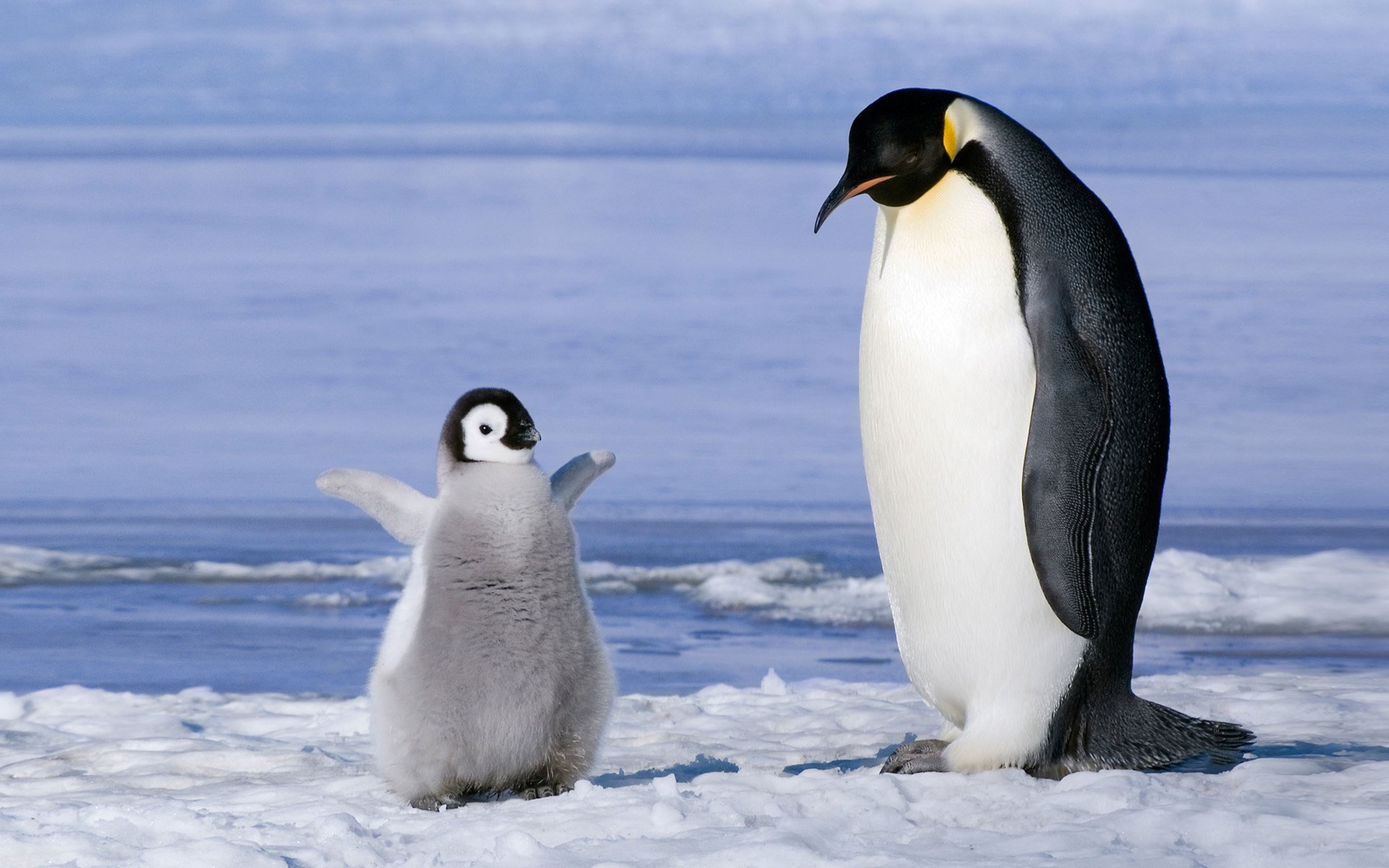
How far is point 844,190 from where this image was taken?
3.25 m

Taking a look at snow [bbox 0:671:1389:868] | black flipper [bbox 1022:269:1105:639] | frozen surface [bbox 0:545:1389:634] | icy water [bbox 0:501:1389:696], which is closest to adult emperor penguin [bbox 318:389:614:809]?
snow [bbox 0:671:1389:868]

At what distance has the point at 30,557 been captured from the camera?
7656 mm

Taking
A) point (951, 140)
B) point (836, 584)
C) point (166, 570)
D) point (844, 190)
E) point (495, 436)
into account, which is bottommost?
point (166, 570)

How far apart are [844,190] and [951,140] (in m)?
0.23

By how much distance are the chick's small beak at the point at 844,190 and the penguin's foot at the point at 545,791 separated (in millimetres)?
1191

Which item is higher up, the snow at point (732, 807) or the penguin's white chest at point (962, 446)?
the penguin's white chest at point (962, 446)

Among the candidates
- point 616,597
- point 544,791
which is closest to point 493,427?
point 544,791

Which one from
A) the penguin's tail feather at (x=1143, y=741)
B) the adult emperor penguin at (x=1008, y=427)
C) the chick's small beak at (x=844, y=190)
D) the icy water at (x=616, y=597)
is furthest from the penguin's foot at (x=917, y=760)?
the icy water at (x=616, y=597)

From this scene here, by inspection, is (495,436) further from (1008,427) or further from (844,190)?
(1008,427)

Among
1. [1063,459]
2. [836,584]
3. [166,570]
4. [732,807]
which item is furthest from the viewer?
[166,570]

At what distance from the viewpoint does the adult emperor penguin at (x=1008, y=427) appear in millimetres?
3121

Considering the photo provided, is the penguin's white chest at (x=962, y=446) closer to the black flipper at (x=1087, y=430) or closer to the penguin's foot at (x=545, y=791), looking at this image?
the black flipper at (x=1087, y=430)

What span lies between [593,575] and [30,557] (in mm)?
2606

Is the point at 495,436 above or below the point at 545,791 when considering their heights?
above
